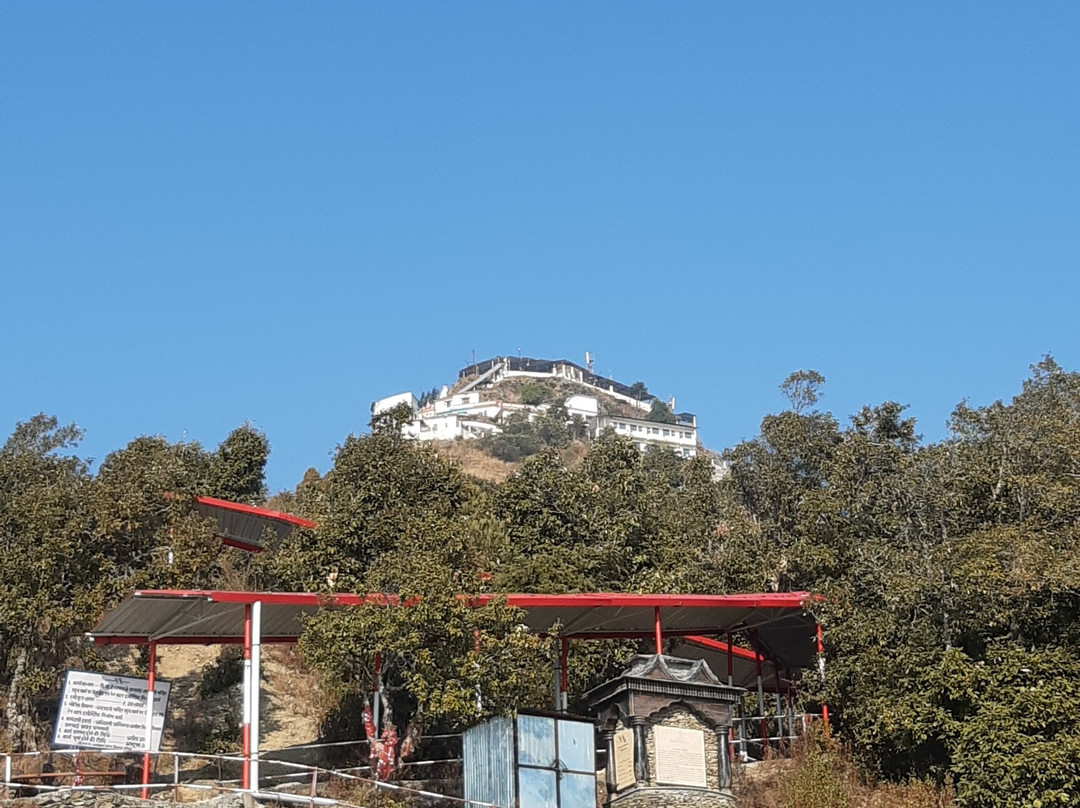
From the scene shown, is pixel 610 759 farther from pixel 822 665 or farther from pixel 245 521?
pixel 245 521

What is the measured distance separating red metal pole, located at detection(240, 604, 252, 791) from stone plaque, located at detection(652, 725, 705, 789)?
753cm

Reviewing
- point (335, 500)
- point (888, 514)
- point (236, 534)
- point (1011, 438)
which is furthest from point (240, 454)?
point (1011, 438)

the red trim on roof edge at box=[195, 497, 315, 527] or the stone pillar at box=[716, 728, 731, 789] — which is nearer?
the stone pillar at box=[716, 728, 731, 789]

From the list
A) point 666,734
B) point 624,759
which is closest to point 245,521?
point 624,759

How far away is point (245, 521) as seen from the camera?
4109 cm

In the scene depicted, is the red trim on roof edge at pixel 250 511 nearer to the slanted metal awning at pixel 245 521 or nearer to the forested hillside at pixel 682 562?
the slanted metal awning at pixel 245 521

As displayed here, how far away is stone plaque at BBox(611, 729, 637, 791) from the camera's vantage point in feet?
83.1

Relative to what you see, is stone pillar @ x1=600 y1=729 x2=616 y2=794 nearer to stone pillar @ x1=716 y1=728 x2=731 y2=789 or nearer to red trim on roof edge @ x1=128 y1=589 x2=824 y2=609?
stone pillar @ x1=716 y1=728 x2=731 y2=789

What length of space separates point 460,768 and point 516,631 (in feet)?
12.4

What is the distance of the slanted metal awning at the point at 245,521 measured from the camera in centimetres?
3984

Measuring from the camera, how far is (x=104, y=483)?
33.5 metres

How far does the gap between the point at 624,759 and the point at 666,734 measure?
935 mm

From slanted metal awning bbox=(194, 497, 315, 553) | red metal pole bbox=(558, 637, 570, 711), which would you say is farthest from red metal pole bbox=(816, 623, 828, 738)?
slanted metal awning bbox=(194, 497, 315, 553)

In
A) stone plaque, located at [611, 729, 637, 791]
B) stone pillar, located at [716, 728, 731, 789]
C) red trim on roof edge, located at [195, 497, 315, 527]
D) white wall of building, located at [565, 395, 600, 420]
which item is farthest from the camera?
white wall of building, located at [565, 395, 600, 420]
